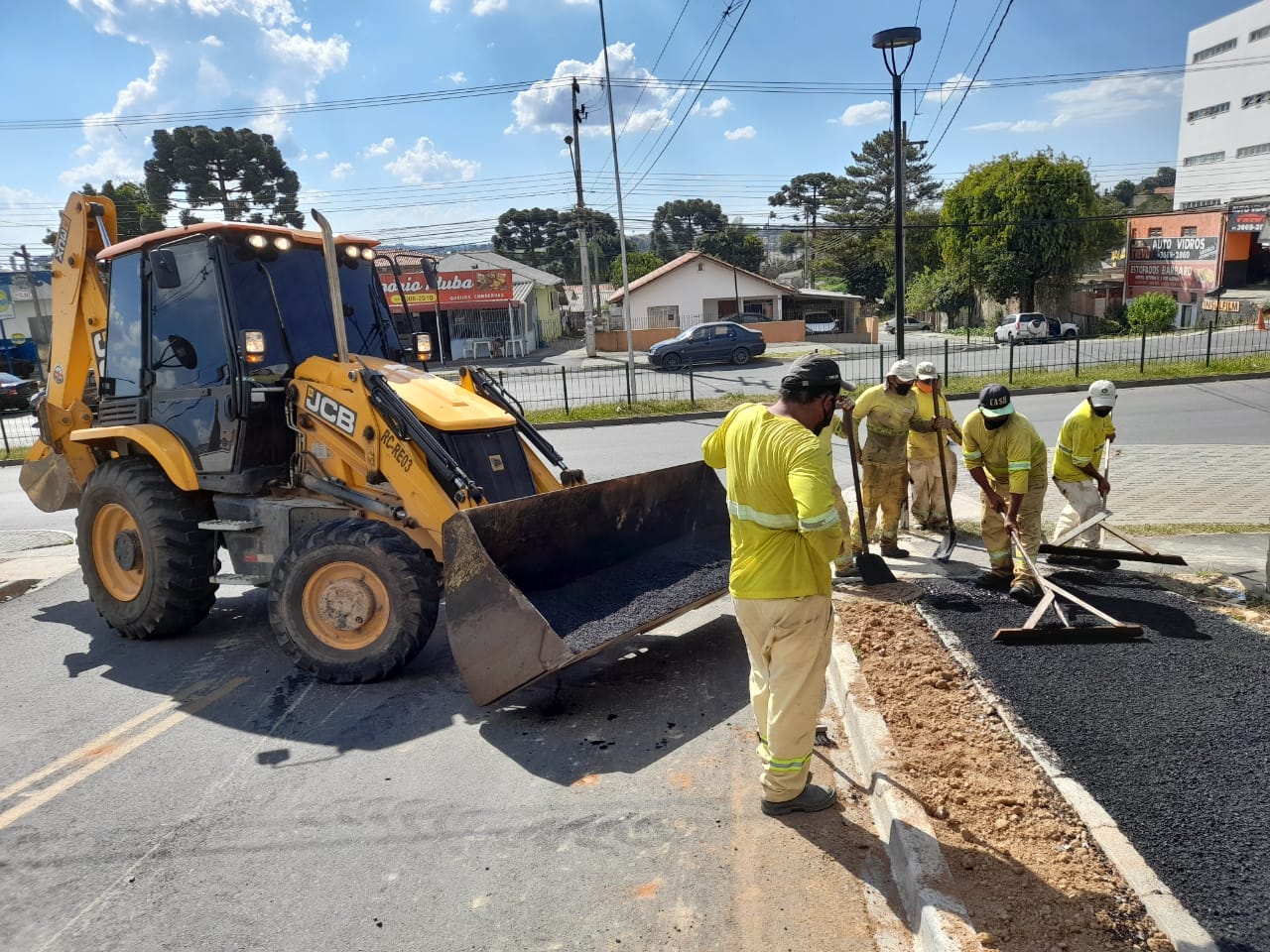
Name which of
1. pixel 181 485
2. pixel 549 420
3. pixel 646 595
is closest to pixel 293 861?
pixel 646 595

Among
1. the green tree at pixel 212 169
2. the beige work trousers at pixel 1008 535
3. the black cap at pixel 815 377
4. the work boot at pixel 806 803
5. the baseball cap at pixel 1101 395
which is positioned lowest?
the work boot at pixel 806 803

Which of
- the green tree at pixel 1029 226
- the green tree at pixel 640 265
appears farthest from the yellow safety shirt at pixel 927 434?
the green tree at pixel 640 265

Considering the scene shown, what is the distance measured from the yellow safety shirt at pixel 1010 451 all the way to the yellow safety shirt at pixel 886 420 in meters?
0.71

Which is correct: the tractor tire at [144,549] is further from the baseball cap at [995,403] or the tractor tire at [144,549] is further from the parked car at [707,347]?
the parked car at [707,347]

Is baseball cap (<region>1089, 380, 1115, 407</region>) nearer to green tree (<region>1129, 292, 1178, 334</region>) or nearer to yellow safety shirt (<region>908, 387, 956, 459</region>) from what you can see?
yellow safety shirt (<region>908, 387, 956, 459</region>)

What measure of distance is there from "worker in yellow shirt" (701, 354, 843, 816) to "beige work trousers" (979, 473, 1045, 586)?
3.18 metres

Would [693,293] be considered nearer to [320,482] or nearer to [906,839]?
[320,482]

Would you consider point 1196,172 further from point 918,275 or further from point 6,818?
point 6,818

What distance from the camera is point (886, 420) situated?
7.23m

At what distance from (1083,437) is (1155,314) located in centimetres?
3477

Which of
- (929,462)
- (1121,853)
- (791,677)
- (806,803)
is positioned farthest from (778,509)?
(929,462)

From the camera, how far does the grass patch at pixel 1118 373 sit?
64.3 ft

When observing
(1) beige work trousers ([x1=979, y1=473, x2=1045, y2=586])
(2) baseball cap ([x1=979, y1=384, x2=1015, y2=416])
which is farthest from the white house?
(2) baseball cap ([x1=979, y1=384, x2=1015, y2=416])

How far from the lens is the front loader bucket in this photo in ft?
14.6
